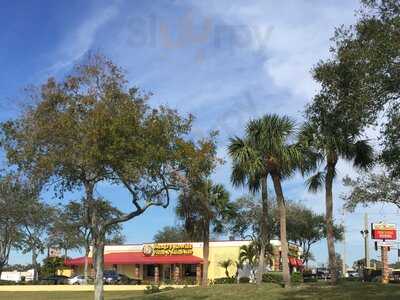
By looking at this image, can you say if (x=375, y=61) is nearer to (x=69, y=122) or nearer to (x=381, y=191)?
(x=69, y=122)

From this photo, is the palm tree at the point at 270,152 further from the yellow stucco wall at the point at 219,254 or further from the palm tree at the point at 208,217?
the yellow stucco wall at the point at 219,254

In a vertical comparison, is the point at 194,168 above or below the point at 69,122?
below

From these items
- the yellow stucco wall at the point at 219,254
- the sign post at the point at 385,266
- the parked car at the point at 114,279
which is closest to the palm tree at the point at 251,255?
the yellow stucco wall at the point at 219,254

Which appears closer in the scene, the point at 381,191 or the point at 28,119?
the point at 28,119

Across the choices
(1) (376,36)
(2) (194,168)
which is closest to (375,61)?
(1) (376,36)

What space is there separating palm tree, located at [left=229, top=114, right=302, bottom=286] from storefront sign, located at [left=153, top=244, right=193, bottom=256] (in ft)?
137

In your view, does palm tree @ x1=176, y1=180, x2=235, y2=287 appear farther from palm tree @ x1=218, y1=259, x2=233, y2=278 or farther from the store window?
the store window

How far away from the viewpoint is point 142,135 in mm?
23281

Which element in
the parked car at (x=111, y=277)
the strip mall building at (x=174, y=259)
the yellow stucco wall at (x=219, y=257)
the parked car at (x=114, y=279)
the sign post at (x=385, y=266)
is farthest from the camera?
the strip mall building at (x=174, y=259)

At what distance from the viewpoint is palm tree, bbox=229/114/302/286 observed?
3056 centimetres

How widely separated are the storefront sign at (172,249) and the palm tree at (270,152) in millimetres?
41774

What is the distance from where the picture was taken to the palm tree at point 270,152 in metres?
30.6

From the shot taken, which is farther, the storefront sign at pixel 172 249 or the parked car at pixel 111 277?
the storefront sign at pixel 172 249

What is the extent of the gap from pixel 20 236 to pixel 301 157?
4780 cm
